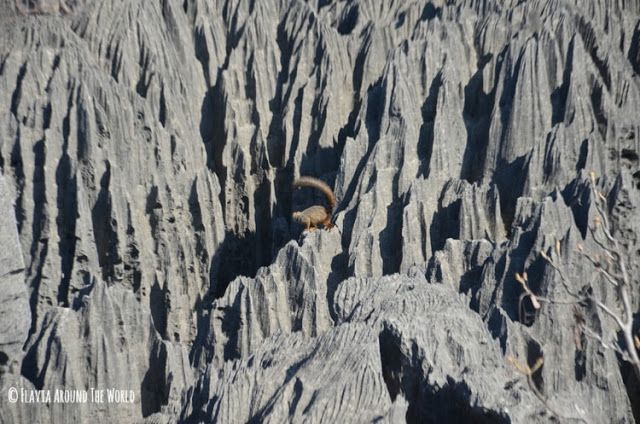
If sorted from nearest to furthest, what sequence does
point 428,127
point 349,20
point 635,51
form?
point 428,127 → point 635,51 → point 349,20

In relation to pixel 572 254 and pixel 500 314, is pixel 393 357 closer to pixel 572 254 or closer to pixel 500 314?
pixel 500 314

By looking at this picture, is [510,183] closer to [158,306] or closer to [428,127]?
[428,127]

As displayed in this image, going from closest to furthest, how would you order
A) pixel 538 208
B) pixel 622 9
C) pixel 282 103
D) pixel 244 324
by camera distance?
pixel 244 324, pixel 538 208, pixel 622 9, pixel 282 103

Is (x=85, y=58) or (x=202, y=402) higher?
(x=85, y=58)

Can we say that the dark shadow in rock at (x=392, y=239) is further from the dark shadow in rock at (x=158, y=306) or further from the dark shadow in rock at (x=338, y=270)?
the dark shadow in rock at (x=158, y=306)

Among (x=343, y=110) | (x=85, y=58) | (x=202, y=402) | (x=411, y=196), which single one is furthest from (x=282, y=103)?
(x=202, y=402)

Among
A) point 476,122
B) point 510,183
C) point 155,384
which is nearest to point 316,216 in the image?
point 510,183

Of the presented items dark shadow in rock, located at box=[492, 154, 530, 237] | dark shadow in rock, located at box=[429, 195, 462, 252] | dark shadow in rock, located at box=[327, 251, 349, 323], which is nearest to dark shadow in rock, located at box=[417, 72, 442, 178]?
dark shadow in rock, located at box=[429, 195, 462, 252]

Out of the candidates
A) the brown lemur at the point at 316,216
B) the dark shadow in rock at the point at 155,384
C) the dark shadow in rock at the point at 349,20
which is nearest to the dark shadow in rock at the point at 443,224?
the brown lemur at the point at 316,216
